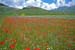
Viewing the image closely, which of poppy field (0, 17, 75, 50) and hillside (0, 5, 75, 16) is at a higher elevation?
hillside (0, 5, 75, 16)

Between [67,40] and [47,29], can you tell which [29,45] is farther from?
[67,40]

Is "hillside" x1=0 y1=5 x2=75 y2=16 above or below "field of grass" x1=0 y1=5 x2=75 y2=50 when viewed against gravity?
above

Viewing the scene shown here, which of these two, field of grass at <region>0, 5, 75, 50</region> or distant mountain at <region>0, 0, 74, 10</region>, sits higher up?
distant mountain at <region>0, 0, 74, 10</region>

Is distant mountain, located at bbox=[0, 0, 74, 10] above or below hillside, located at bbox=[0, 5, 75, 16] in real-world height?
above

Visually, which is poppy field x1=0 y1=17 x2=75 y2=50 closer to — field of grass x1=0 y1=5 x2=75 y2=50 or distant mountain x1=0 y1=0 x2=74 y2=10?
field of grass x1=0 y1=5 x2=75 y2=50

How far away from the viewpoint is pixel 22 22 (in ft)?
5.92

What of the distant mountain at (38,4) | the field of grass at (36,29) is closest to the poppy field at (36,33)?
the field of grass at (36,29)

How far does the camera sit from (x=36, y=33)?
178 centimetres

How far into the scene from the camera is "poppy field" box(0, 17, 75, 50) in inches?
68.1

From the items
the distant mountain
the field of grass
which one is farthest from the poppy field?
the distant mountain

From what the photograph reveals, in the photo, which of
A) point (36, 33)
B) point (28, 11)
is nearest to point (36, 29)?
point (36, 33)

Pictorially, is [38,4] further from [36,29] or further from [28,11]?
[36,29]

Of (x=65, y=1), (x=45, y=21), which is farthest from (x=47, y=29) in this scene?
(x=65, y=1)

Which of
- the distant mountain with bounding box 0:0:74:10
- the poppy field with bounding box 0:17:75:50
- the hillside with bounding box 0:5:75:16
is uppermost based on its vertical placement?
the distant mountain with bounding box 0:0:74:10
